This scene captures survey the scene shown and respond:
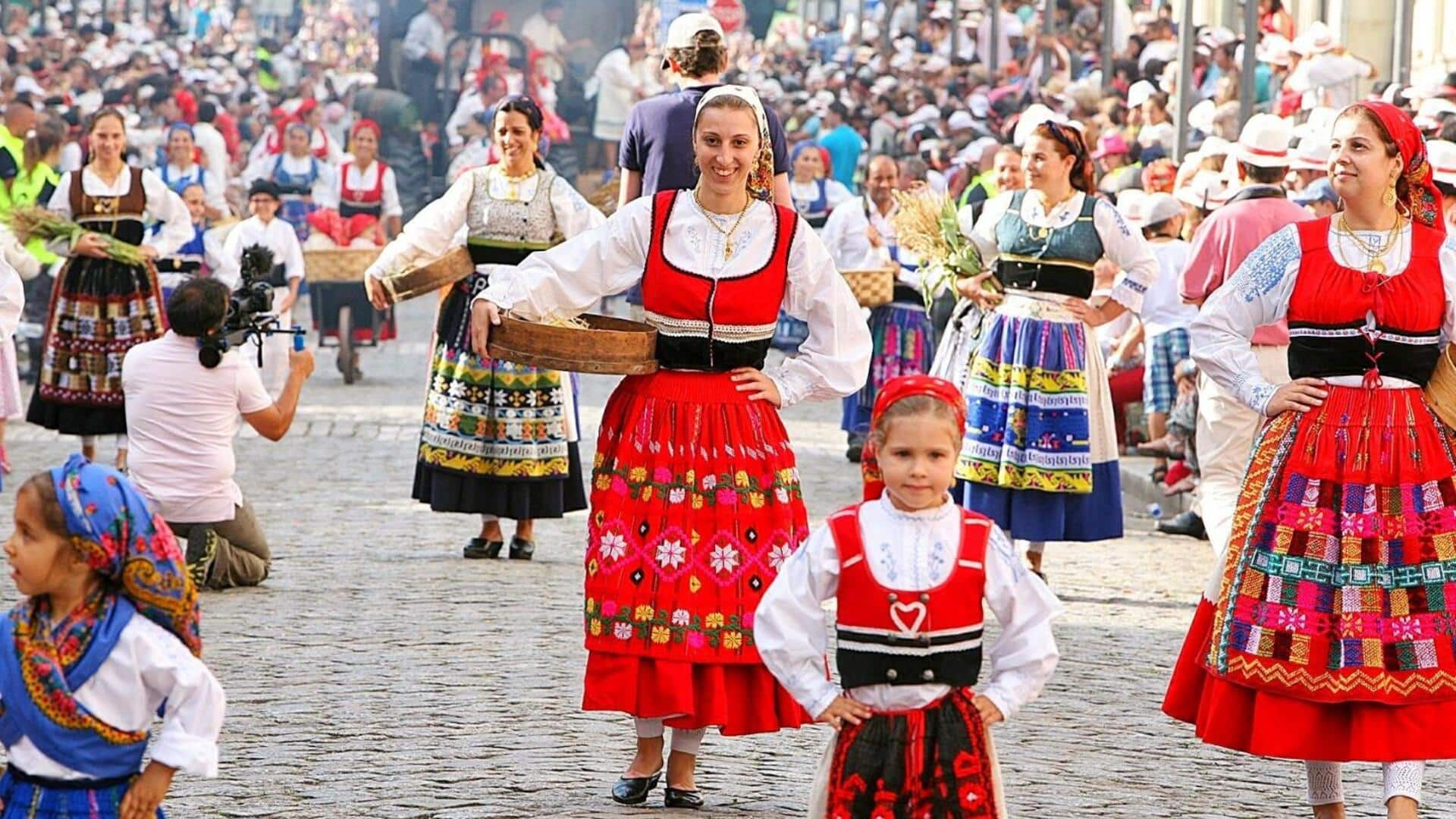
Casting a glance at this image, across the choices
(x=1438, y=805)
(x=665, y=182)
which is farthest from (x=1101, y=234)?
(x=1438, y=805)

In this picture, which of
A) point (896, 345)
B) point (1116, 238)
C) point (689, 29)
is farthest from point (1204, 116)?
point (689, 29)

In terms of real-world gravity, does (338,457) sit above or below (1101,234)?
below

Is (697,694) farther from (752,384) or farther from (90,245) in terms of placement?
(90,245)

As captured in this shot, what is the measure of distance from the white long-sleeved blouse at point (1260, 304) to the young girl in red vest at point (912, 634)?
1554mm

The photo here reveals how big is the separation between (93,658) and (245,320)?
542 cm

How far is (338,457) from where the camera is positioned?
14.8 meters

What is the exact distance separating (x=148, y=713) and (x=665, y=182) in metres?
4.92

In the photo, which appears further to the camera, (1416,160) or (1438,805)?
(1438,805)

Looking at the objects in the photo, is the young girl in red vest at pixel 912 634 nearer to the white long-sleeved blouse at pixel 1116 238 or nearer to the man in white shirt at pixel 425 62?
the white long-sleeved blouse at pixel 1116 238

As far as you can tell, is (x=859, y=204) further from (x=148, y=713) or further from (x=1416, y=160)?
(x=148, y=713)

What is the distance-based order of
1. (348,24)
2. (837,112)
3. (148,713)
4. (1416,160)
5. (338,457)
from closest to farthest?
(148,713), (1416,160), (338,457), (837,112), (348,24)

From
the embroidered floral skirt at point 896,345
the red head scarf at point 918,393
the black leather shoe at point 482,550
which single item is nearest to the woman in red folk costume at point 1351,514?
the red head scarf at point 918,393

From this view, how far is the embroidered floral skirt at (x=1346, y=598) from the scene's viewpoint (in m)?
6.12

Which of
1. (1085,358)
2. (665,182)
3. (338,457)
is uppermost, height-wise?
(665,182)
